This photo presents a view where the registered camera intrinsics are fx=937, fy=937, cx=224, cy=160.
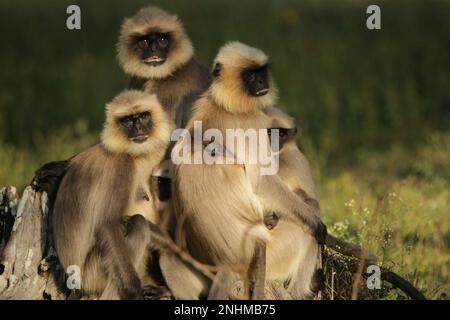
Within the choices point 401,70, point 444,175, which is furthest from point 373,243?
point 401,70

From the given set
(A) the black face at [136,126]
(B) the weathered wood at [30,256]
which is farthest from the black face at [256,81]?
(B) the weathered wood at [30,256]

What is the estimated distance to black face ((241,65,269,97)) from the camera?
17.6 feet

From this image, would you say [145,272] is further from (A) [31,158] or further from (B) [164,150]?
(A) [31,158]

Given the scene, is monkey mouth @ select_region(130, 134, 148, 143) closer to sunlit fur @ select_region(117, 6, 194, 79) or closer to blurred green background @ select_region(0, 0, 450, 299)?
sunlit fur @ select_region(117, 6, 194, 79)

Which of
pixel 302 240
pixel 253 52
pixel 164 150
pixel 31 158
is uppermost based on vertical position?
pixel 253 52

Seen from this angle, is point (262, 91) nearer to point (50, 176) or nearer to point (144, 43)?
point (144, 43)

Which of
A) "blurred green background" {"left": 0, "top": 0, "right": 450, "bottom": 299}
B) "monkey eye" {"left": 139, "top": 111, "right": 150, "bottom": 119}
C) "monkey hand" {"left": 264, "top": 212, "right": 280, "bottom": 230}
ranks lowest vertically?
"blurred green background" {"left": 0, "top": 0, "right": 450, "bottom": 299}

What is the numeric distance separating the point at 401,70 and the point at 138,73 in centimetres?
662

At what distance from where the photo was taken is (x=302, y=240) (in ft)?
17.2

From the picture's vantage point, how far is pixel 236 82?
5316mm

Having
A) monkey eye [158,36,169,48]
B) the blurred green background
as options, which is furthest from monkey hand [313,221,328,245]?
monkey eye [158,36,169,48]

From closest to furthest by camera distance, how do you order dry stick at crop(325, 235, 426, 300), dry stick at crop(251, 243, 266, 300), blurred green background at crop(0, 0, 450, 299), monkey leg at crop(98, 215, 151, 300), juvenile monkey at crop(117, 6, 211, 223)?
dry stick at crop(251, 243, 266, 300) → monkey leg at crop(98, 215, 151, 300) → dry stick at crop(325, 235, 426, 300) → juvenile monkey at crop(117, 6, 211, 223) → blurred green background at crop(0, 0, 450, 299)

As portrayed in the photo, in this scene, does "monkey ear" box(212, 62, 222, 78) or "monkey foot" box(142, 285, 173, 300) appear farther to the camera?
"monkey ear" box(212, 62, 222, 78)

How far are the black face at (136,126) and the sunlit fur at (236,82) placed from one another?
42 cm
